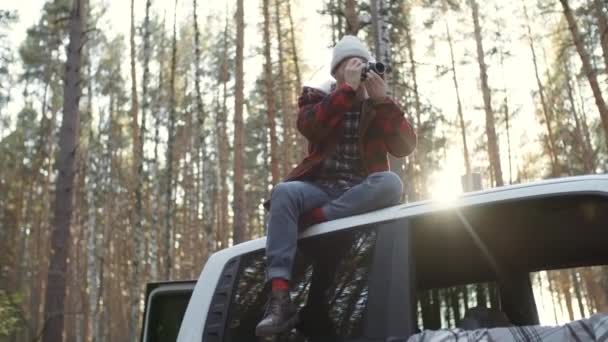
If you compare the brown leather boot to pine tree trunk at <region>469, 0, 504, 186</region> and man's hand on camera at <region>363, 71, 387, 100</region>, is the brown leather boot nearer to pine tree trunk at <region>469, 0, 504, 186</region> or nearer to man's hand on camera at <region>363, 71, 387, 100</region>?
man's hand on camera at <region>363, 71, 387, 100</region>

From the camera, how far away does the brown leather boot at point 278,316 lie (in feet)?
7.78

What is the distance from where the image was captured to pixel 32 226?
3397 cm

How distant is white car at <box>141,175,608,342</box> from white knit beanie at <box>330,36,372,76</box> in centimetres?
106

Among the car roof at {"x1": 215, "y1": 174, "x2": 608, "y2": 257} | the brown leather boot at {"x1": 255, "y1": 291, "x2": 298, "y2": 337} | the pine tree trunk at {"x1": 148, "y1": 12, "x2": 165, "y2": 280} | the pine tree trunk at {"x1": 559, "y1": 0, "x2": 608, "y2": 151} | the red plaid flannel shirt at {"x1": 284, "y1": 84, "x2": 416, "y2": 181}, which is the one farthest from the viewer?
the pine tree trunk at {"x1": 148, "y1": 12, "x2": 165, "y2": 280}

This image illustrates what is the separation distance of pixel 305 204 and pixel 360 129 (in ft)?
1.85

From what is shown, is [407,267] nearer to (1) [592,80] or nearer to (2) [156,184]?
(1) [592,80]

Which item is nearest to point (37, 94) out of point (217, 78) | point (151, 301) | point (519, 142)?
point (217, 78)

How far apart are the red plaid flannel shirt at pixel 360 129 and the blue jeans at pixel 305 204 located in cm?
19

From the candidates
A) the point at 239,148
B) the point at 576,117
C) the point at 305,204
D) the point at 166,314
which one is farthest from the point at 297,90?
the point at 305,204

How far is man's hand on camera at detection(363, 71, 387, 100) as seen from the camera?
3.10 m

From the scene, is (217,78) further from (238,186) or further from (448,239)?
(448,239)

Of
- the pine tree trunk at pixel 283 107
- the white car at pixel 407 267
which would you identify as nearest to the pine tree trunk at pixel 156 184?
the pine tree trunk at pixel 283 107

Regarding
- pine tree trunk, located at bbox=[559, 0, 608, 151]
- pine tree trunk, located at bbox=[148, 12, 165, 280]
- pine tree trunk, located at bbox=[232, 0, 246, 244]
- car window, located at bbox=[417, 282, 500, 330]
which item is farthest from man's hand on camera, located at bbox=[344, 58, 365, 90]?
pine tree trunk, located at bbox=[148, 12, 165, 280]

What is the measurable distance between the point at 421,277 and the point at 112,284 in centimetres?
3686
